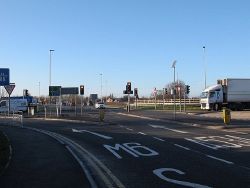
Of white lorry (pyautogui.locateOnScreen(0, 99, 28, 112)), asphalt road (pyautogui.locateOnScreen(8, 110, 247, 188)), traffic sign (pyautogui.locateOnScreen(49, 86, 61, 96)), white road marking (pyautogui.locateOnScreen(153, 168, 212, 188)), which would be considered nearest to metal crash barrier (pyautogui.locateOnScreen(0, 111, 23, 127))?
traffic sign (pyautogui.locateOnScreen(49, 86, 61, 96))

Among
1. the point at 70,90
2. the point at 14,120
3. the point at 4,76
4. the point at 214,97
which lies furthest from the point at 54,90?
the point at 4,76

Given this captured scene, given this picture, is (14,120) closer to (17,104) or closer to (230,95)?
(17,104)

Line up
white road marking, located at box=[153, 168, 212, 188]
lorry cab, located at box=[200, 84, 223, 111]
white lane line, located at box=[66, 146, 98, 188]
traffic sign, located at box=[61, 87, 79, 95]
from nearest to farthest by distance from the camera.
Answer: white road marking, located at box=[153, 168, 212, 188] → white lane line, located at box=[66, 146, 98, 188] → traffic sign, located at box=[61, 87, 79, 95] → lorry cab, located at box=[200, 84, 223, 111]

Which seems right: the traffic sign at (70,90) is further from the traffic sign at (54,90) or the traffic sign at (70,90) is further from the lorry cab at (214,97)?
the lorry cab at (214,97)

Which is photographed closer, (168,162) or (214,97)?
(168,162)

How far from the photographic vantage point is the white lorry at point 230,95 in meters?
68.2

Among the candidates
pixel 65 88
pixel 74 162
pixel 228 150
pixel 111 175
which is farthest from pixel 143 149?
pixel 65 88

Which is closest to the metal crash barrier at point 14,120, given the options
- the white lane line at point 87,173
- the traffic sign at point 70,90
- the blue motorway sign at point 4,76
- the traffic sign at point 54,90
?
the traffic sign at point 54,90

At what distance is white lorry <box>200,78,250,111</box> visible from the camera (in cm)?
6825

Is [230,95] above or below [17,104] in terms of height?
above

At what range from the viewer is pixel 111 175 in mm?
13016

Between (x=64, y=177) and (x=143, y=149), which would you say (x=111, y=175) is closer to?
(x=64, y=177)

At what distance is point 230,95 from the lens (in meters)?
68.5

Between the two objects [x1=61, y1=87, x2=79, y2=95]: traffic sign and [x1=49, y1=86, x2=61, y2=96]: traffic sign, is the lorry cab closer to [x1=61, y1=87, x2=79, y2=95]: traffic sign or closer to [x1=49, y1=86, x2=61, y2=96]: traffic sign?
[x1=61, y1=87, x2=79, y2=95]: traffic sign
